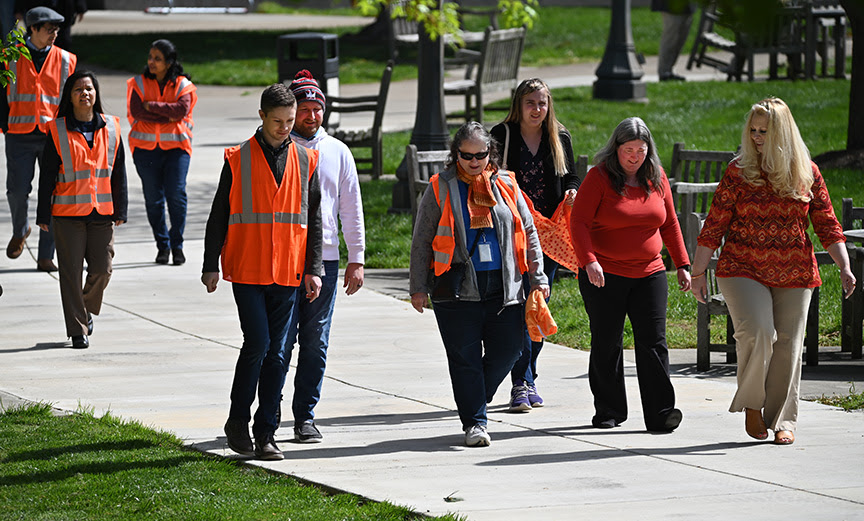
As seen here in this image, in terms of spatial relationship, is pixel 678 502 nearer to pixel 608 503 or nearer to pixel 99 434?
pixel 608 503

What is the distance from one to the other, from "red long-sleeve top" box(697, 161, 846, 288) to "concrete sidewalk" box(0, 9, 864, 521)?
0.89m

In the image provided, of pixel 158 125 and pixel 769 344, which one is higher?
pixel 158 125

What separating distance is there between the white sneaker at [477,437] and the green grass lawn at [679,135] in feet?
9.85

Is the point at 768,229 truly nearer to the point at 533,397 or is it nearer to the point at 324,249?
the point at 533,397

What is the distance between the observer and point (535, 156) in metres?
8.09

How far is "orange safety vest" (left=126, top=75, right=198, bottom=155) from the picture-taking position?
12305 millimetres

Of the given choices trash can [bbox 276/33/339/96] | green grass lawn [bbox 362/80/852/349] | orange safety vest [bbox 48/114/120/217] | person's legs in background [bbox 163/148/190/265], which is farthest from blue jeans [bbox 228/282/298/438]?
trash can [bbox 276/33/339/96]

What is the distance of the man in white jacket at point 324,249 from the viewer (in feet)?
23.1

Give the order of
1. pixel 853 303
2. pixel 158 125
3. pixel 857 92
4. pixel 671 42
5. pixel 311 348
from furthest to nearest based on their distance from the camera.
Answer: pixel 671 42 < pixel 857 92 < pixel 158 125 < pixel 853 303 < pixel 311 348

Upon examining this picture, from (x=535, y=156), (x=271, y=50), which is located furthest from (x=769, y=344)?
(x=271, y=50)

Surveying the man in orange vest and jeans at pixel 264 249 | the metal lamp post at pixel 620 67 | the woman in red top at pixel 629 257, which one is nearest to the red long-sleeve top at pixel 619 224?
the woman in red top at pixel 629 257

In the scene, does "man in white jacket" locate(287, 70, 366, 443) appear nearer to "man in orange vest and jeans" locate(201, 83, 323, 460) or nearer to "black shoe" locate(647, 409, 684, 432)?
"man in orange vest and jeans" locate(201, 83, 323, 460)

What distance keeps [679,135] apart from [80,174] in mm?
10460

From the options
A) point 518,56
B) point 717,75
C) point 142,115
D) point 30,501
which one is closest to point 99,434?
point 30,501
